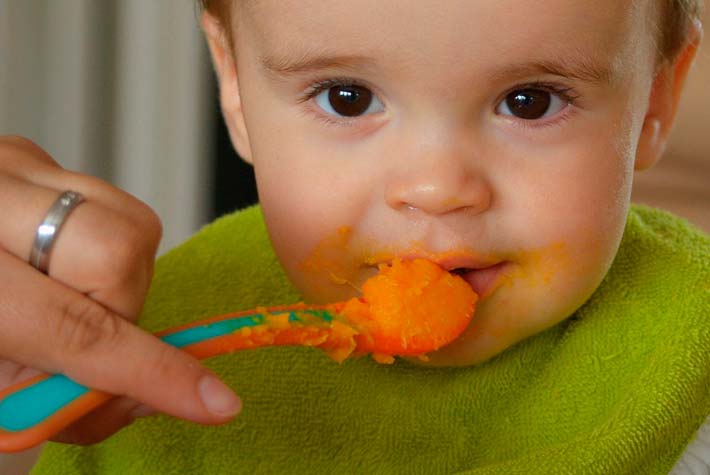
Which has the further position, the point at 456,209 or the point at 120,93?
the point at 120,93

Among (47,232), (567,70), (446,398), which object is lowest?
(446,398)

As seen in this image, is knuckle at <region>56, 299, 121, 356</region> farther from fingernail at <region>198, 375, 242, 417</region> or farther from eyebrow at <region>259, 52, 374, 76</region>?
eyebrow at <region>259, 52, 374, 76</region>

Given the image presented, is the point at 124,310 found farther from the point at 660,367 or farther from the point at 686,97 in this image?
the point at 686,97

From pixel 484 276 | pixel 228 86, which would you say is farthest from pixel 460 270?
pixel 228 86

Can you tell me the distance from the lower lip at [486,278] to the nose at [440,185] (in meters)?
0.07

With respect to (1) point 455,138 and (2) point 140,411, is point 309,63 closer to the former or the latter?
(1) point 455,138

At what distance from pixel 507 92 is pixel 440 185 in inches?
3.7

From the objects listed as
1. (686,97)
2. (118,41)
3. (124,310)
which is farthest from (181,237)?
(124,310)

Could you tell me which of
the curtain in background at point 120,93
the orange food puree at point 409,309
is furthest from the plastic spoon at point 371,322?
the curtain in background at point 120,93

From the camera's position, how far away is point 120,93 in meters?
2.08

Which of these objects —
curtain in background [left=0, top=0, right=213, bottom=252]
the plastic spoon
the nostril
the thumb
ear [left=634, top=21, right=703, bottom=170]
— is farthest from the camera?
curtain in background [left=0, top=0, right=213, bottom=252]

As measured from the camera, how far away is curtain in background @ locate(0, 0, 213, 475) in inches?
73.4

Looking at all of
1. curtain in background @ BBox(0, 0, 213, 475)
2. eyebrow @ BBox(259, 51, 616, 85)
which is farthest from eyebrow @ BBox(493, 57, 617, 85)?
curtain in background @ BBox(0, 0, 213, 475)

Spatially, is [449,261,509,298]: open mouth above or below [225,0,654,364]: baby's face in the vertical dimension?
below
